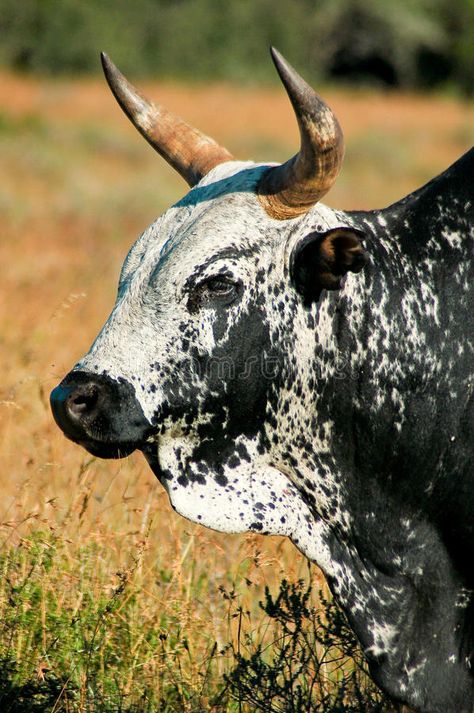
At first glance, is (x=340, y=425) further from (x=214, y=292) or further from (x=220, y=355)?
(x=214, y=292)

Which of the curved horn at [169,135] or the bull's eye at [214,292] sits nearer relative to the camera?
the bull's eye at [214,292]

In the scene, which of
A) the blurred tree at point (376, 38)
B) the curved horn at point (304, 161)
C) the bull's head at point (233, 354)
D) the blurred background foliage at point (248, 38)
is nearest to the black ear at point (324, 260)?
the bull's head at point (233, 354)

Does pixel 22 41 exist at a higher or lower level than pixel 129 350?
higher

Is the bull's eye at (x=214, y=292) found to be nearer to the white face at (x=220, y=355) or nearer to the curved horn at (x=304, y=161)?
the white face at (x=220, y=355)

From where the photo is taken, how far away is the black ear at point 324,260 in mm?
3229

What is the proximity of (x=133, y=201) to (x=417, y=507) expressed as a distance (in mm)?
13501

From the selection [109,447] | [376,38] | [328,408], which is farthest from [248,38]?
[109,447]

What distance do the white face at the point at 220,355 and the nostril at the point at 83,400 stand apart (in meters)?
0.09

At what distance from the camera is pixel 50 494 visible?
5090 mm

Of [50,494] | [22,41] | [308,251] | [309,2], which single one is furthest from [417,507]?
[309,2]

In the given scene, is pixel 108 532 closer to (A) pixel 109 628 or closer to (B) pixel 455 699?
(A) pixel 109 628

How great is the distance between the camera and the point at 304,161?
3.26m

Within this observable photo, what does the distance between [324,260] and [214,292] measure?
32 centimetres

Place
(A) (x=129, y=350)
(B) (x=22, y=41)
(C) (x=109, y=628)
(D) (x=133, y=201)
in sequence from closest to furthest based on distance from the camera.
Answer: (A) (x=129, y=350)
(C) (x=109, y=628)
(D) (x=133, y=201)
(B) (x=22, y=41)
